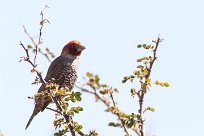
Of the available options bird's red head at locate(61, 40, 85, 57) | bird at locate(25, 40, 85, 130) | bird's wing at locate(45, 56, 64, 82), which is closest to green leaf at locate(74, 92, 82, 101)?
bird at locate(25, 40, 85, 130)

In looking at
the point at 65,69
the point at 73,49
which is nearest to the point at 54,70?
the point at 65,69

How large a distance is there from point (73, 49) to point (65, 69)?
71 centimetres

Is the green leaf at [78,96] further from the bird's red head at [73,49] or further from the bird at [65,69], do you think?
the bird's red head at [73,49]

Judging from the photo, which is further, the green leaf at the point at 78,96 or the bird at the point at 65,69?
the bird at the point at 65,69

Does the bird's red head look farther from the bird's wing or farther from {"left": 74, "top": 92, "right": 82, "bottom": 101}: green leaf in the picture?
{"left": 74, "top": 92, "right": 82, "bottom": 101}: green leaf

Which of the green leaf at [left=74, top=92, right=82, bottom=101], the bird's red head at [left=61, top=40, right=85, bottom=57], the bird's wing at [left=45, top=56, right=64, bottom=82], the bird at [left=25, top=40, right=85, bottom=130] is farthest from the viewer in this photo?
the bird's red head at [left=61, top=40, right=85, bottom=57]

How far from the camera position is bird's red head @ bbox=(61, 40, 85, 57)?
947cm

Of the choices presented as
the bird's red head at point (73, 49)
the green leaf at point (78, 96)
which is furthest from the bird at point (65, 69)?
the green leaf at point (78, 96)

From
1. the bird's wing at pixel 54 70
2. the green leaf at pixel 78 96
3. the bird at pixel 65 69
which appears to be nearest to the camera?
the green leaf at pixel 78 96

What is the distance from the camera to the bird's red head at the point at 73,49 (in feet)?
31.1

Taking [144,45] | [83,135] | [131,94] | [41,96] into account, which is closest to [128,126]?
[131,94]

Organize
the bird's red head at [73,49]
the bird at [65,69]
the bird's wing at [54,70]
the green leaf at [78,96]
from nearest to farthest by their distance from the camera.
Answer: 1. the green leaf at [78,96]
2. the bird at [65,69]
3. the bird's wing at [54,70]
4. the bird's red head at [73,49]

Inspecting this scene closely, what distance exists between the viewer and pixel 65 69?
8.99 meters

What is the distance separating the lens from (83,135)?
4008mm
